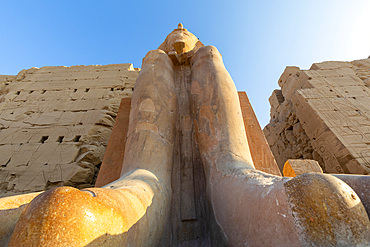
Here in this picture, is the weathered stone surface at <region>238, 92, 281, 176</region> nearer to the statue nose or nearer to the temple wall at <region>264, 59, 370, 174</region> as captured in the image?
the statue nose

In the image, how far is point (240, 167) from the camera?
1265mm

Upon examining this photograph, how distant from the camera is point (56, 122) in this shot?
3422mm

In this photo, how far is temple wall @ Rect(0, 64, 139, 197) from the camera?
8.68ft

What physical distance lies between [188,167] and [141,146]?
19.1 inches

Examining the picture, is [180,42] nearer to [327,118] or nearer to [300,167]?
[300,167]

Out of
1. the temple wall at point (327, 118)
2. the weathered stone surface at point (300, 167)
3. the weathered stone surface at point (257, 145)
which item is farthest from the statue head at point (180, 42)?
the temple wall at point (327, 118)

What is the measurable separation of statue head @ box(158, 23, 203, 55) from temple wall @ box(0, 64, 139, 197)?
4.70ft

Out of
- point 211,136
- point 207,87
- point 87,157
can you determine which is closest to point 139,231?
point 211,136

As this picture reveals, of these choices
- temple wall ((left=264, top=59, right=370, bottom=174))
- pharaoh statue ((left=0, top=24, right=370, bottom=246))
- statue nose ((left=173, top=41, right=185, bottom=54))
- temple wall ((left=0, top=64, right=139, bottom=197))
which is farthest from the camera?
temple wall ((left=264, top=59, right=370, bottom=174))

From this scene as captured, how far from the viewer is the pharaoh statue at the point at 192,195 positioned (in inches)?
21.7

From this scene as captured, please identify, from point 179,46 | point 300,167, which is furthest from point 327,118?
point 179,46

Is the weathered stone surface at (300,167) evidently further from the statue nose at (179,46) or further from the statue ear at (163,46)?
the statue ear at (163,46)

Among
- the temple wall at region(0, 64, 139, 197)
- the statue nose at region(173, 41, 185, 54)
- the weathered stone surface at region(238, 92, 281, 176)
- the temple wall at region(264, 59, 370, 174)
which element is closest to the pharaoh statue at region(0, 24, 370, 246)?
the weathered stone surface at region(238, 92, 281, 176)

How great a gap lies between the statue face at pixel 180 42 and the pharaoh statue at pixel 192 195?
1.91 feet
